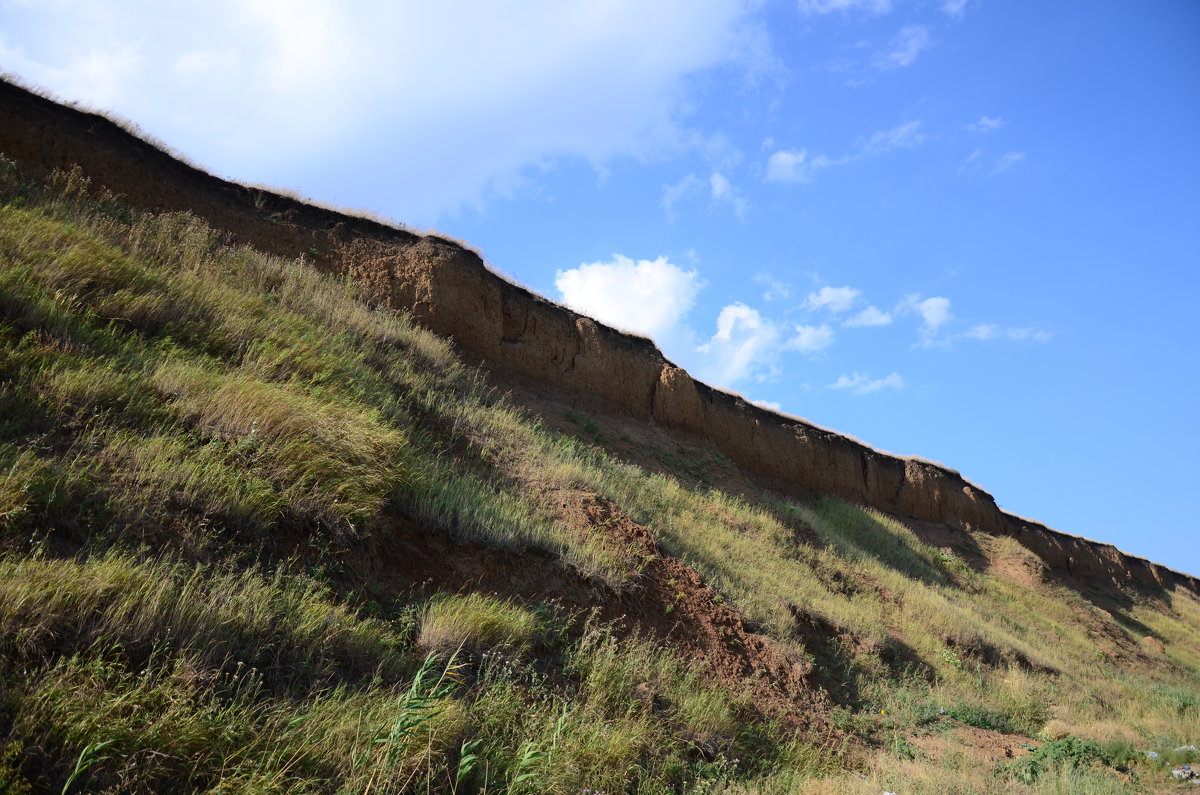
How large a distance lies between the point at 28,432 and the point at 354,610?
8.83 feet

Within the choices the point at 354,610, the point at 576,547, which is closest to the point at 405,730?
the point at 354,610

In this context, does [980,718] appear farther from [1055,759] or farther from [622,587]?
[622,587]

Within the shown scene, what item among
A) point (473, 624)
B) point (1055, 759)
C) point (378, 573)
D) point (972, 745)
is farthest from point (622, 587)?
point (1055, 759)

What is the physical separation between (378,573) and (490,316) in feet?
36.4

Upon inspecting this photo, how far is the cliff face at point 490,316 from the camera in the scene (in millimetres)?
12391

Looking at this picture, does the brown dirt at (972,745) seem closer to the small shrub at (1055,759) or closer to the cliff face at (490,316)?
the small shrub at (1055,759)

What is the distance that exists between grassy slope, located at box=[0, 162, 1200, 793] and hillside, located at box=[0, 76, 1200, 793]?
3cm

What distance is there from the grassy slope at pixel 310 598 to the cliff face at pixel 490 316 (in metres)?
2.09

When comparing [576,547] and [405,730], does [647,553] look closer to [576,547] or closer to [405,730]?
[576,547]

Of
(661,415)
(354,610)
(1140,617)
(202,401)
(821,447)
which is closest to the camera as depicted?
(354,610)

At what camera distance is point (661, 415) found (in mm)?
19594

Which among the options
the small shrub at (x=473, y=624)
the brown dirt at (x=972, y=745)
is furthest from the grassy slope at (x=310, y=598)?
the brown dirt at (x=972, y=745)

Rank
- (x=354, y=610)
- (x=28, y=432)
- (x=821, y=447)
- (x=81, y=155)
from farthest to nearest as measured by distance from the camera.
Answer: (x=821, y=447)
(x=81, y=155)
(x=354, y=610)
(x=28, y=432)

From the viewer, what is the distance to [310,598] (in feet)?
16.6
